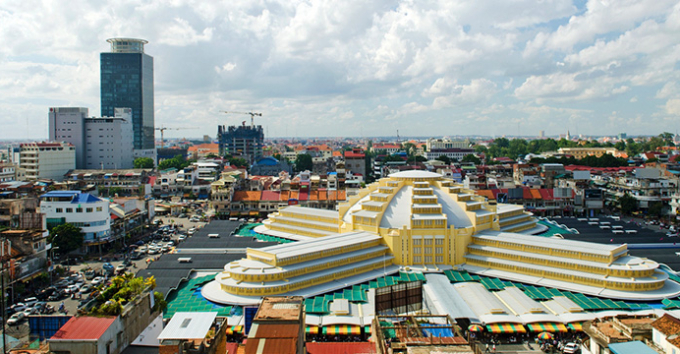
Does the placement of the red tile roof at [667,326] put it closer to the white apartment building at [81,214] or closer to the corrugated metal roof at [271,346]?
the corrugated metal roof at [271,346]

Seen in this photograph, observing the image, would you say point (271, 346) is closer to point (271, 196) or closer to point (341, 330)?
point (341, 330)

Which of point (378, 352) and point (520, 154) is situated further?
point (520, 154)

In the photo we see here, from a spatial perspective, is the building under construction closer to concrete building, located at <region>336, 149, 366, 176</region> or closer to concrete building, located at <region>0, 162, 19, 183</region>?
concrete building, located at <region>336, 149, 366, 176</region>

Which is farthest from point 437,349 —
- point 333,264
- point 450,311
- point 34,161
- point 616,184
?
point 34,161

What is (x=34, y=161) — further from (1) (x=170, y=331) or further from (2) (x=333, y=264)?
(1) (x=170, y=331)

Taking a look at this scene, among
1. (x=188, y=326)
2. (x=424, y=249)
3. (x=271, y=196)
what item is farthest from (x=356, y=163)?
(x=188, y=326)

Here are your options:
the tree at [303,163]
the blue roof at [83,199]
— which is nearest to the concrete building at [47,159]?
the blue roof at [83,199]

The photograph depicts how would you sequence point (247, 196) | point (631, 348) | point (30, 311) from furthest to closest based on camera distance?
1. point (247, 196)
2. point (30, 311)
3. point (631, 348)
